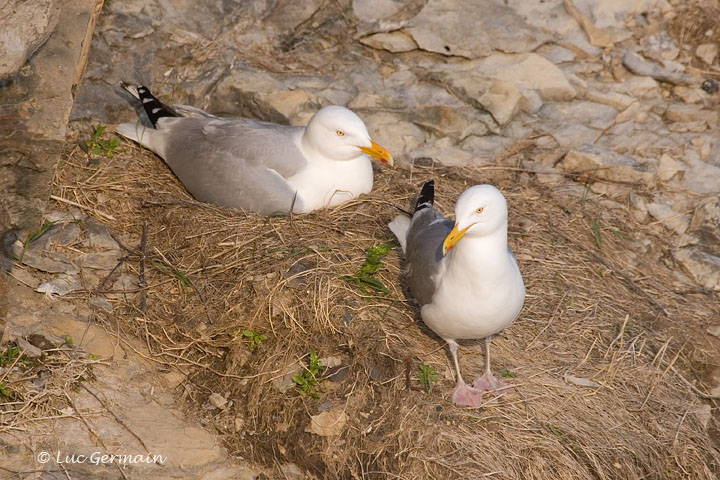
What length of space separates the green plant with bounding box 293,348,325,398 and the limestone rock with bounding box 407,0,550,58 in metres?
3.63

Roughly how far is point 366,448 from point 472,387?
0.69 metres

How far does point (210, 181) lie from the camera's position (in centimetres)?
525

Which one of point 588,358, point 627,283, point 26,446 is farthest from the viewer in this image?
point 627,283

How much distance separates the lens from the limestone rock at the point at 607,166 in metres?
5.97

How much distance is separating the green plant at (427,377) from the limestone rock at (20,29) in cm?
246

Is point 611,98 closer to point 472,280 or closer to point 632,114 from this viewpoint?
point 632,114

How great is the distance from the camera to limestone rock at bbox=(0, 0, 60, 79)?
3.12 metres

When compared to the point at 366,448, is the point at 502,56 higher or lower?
higher

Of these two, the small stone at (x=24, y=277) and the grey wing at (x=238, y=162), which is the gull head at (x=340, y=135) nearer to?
the grey wing at (x=238, y=162)

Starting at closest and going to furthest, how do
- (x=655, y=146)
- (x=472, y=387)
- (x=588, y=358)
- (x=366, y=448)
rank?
(x=366, y=448), (x=472, y=387), (x=588, y=358), (x=655, y=146)

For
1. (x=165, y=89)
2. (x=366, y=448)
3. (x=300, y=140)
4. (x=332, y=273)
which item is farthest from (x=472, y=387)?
(x=165, y=89)

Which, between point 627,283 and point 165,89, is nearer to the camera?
point 627,283

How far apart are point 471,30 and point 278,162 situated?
2.71 metres

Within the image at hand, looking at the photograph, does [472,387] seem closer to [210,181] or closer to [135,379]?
[135,379]
